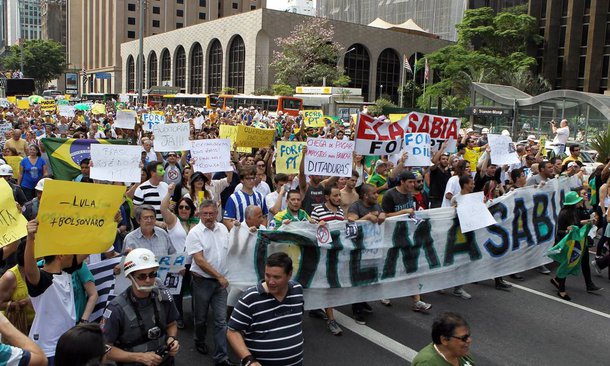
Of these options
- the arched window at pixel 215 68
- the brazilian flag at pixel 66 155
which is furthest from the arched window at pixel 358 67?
the brazilian flag at pixel 66 155

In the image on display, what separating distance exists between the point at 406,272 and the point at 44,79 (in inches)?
3602

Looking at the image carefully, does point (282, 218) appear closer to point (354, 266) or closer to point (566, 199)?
point (354, 266)

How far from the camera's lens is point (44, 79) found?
286ft

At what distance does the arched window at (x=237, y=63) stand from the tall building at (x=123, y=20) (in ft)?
118

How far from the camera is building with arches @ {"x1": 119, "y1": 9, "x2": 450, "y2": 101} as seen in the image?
63844mm

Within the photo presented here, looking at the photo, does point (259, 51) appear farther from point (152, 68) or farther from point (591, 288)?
point (591, 288)

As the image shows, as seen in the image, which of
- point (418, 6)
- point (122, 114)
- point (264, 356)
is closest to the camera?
point (264, 356)

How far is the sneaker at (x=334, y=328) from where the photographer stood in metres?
6.26

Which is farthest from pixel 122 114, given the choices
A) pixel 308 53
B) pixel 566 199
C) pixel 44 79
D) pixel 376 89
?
pixel 44 79

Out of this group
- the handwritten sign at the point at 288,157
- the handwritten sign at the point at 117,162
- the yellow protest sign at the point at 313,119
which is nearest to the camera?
the handwritten sign at the point at 117,162

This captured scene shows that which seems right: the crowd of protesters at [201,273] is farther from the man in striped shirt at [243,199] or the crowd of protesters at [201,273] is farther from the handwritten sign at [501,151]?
the handwritten sign at [501,151]

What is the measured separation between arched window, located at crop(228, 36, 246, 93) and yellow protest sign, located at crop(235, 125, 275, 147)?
56550mm

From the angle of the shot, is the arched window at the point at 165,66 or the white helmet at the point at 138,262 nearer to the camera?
the white helmet at the point at 138,262

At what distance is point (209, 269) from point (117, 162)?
8.42 feet
